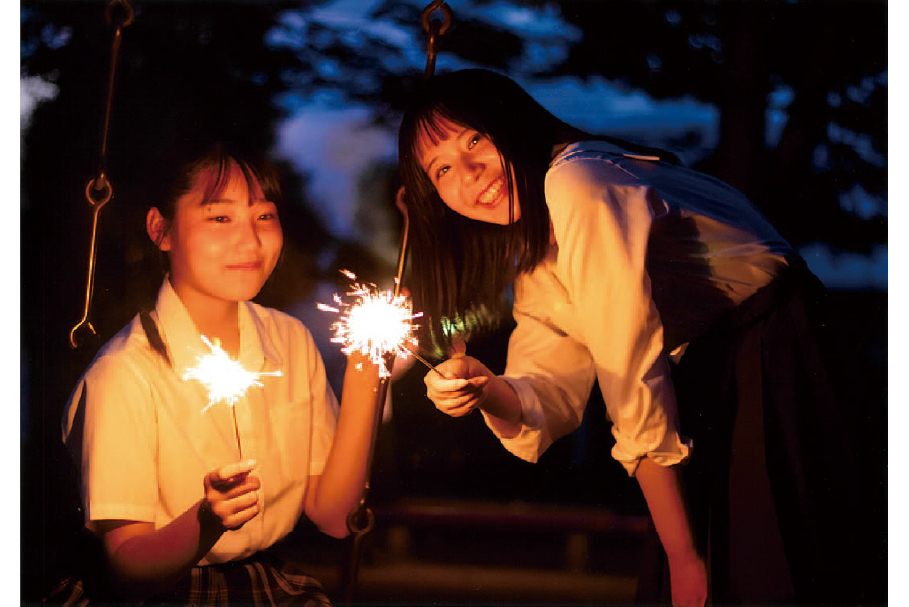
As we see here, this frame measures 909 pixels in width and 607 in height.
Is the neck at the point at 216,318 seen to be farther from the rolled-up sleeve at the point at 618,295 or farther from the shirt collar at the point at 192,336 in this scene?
the rolled-up sleeve at the point at 618,295

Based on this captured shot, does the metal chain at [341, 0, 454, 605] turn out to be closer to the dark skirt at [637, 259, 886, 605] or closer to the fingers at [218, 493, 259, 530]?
the fingers at [218, 493, 259, 530]

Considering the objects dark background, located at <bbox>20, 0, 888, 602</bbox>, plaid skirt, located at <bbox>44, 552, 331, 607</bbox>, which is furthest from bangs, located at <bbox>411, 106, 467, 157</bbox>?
plaid skirt, located at <bbox>44, 552, 331, 607</bbox>

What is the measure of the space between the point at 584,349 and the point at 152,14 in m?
1.72

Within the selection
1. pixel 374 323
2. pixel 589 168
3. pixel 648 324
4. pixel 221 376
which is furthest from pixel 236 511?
pixel 589 168

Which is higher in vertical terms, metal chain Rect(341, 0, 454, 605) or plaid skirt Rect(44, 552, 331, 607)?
metal chain Rect(341, 0, 454, 605)

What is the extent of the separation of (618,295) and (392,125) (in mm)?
869

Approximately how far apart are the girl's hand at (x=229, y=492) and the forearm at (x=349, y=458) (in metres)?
0.21

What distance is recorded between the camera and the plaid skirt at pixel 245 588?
222cm

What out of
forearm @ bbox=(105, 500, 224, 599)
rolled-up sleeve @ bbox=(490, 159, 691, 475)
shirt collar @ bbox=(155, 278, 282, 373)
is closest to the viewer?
rolled-up sleeve @ bbox=(490, 159, 691, 475)

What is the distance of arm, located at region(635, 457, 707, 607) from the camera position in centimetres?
218

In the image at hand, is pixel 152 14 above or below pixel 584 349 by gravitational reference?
above

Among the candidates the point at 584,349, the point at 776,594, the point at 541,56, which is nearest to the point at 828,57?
the point at 541,56

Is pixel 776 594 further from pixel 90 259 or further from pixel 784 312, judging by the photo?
pixel 90 259

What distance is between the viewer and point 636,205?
2070mm
